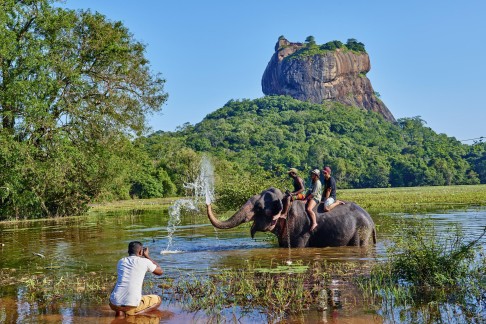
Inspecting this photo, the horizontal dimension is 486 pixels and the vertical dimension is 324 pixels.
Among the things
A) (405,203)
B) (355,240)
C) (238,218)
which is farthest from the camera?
(405,203)

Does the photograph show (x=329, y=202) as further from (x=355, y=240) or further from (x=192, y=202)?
(x=192, y=202)

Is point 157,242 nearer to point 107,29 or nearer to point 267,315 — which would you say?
point 267,315

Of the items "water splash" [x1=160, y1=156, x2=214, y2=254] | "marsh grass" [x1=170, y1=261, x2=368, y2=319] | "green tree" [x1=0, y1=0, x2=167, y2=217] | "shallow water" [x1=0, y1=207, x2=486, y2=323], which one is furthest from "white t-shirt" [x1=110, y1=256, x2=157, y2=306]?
"green tree" [x1=0, y1=0, x2=167, y2=217]

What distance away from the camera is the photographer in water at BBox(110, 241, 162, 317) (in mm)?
8664

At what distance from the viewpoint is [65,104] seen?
101ft

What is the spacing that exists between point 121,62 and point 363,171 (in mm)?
88104

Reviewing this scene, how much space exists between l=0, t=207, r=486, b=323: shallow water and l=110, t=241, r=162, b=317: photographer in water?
0.73ft

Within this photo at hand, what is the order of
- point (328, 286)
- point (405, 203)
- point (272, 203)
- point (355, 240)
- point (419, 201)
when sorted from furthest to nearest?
point (419, 201) < point (405, 203) < point (355, 240) < point (272, 203) < point (328, 286)

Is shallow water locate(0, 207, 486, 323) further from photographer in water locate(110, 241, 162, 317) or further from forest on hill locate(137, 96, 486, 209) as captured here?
forest on hill locate(137, 96, 486, 209)

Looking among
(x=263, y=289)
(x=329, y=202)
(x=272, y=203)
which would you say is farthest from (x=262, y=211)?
(x=263, y=289)

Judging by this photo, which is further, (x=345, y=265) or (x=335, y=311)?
(x=345, y=265)

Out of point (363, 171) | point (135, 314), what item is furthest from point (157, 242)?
point (363, 171)

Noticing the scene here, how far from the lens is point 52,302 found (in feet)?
31.9

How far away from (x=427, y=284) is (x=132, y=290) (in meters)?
4.69
